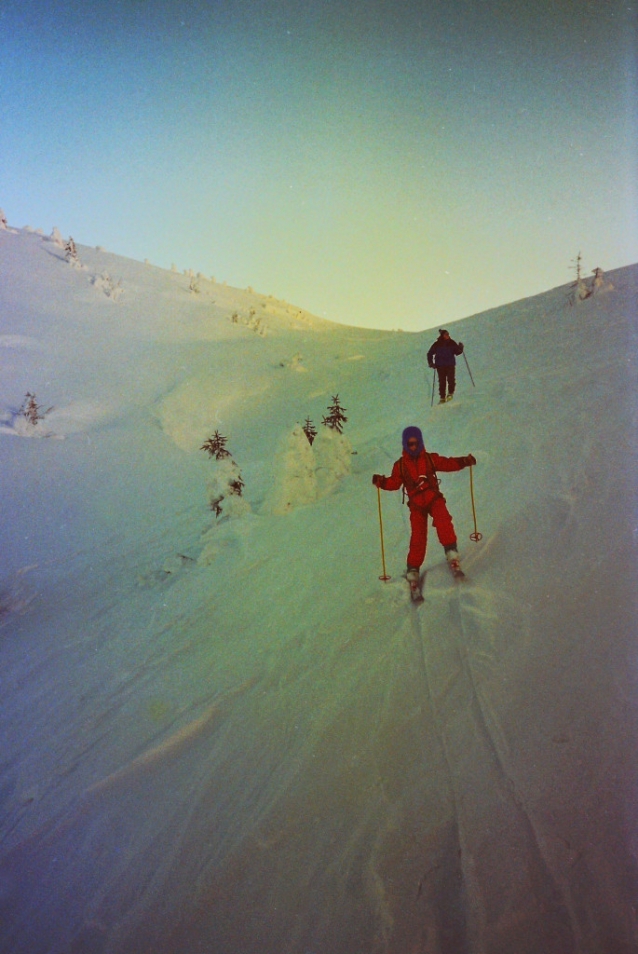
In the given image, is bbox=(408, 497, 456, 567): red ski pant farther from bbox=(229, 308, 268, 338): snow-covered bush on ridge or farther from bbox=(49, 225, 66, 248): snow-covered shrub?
bbox=(49, 225, 66, 248): snow-covered shrub

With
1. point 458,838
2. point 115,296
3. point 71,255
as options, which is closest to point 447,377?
point 458,838

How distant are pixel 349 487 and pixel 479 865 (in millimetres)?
4984

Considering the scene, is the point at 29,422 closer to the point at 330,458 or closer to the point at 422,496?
the point at 330,458

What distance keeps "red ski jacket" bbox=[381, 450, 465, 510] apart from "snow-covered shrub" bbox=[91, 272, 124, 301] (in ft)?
64.0

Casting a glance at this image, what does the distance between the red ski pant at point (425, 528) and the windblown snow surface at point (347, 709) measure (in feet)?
0.89

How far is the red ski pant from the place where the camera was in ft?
13.2

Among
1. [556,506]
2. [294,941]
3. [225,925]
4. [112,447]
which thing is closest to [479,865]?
[294,941]


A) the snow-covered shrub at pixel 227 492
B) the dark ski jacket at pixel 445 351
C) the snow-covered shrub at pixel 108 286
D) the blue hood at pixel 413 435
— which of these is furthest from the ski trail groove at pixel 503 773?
the snow-covered shrub at pixel 108 286

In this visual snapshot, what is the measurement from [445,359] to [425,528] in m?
5.06

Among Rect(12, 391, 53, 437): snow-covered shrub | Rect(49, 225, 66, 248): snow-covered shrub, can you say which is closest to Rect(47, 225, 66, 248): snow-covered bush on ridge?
Rect(49, 225, 66, 248): snow-covered shrub

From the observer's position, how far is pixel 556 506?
4.47m

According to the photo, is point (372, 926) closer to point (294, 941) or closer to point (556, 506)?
point (294, 941)

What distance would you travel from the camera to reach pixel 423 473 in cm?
403

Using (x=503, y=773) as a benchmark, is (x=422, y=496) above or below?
above
